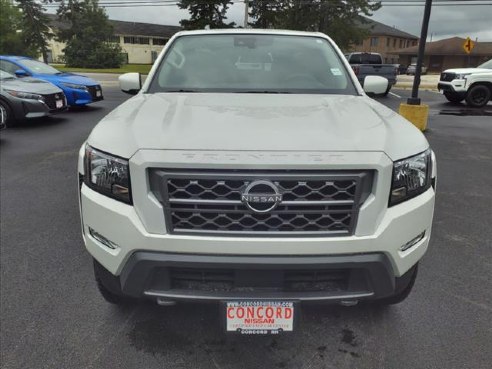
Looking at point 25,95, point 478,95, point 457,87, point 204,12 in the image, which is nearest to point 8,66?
point 25,95

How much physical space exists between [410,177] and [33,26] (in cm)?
6084

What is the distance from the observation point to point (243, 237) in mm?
2020

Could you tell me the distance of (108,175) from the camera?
215cm

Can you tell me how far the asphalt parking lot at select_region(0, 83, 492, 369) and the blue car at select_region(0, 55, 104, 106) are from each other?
315 inches

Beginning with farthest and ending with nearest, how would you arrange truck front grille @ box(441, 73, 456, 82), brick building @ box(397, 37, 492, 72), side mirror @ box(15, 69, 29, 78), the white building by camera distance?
the white building
brick building @ box(397, 37, 492, 72)
truck front grille @ box(441, 73, 456, 82)
side mirror @ box(15, 69, 29, 78)

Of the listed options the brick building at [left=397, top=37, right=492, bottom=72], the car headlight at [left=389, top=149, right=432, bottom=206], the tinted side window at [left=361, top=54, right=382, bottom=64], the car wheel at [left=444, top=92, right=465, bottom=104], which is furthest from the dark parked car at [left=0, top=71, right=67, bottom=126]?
the brick building at [left=397, top=37, right=492, bottom=72]

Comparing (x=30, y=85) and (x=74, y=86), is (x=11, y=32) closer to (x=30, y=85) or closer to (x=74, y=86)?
(x=74, y=86)

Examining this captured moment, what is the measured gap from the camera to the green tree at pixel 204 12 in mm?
39875

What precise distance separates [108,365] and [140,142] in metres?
1.25

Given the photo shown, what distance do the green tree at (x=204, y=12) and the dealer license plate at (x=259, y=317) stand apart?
40335 mm

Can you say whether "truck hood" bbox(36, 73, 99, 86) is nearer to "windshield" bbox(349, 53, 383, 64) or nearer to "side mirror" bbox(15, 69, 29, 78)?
"side mirror" bbox(15, 69, 29, 78)

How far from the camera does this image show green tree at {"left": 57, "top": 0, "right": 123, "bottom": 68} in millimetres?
52625

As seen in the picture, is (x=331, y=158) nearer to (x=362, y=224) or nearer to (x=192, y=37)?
(x=362, y=224)

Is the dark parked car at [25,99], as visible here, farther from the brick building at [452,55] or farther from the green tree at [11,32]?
the brick building at [452,55]
